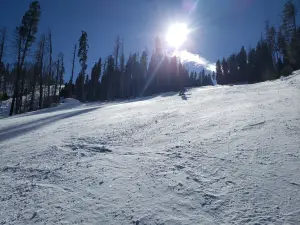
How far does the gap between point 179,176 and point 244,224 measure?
1679 millimetres

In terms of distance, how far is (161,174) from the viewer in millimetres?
4969

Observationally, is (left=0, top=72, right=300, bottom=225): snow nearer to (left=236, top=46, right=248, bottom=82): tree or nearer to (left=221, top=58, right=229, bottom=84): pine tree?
(left=236, top=46, right=248, bottom=82): tree

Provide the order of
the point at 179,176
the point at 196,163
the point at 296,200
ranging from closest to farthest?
the point at 296,200
the point at 179,176
the point at 196,163

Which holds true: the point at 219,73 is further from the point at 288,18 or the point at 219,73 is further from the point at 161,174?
the point at 161,174

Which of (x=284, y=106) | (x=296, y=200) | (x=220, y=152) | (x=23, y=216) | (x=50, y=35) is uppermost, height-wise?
(x=50, y=35)

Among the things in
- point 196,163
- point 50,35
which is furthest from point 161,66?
point 196,163

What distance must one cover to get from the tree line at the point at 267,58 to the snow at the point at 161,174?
3896 cm

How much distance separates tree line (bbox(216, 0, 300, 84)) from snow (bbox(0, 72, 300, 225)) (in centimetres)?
3896

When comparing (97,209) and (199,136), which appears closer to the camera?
(97,209)

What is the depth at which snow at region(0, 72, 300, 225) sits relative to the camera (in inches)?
148

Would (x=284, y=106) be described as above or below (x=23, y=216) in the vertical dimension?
above

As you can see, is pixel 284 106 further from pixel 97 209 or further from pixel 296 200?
pixel 97 209

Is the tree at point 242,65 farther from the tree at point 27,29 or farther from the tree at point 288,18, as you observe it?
the tree at point 27,29

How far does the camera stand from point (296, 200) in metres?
3.83
